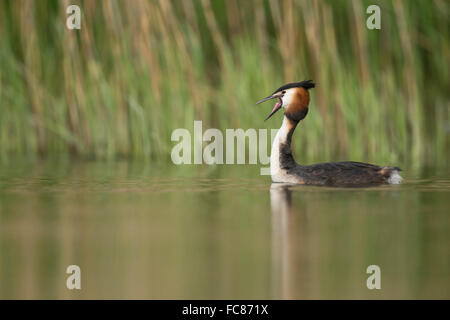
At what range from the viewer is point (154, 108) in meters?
8.29

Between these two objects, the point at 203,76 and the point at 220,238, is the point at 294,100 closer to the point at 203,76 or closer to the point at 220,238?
the point at 203,76

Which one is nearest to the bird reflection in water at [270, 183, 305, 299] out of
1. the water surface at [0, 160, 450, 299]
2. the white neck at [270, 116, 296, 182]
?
the water surface at [0, 160, 450, 299]

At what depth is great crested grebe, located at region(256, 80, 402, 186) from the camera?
614 centimetres

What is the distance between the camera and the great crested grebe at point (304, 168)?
20.2 ft

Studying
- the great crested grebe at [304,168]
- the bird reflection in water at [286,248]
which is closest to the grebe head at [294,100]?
the great crested grebe at [304,168]

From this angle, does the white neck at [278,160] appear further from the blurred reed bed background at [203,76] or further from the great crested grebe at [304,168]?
the blurred reed bed background at [203,76]

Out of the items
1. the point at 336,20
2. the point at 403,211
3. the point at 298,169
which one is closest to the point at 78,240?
the point at 403,211

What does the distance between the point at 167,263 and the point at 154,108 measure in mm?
4935

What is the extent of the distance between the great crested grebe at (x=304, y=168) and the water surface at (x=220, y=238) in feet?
0.50

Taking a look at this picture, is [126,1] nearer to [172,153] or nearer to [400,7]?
Result: [172,153]

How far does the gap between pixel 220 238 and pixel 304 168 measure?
2395mm

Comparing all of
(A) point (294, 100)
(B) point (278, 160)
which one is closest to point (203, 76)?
(A) point (294, 100)

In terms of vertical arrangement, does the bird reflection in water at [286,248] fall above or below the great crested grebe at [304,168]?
below

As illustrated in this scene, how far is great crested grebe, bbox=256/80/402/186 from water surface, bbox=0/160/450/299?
0.50 feet
